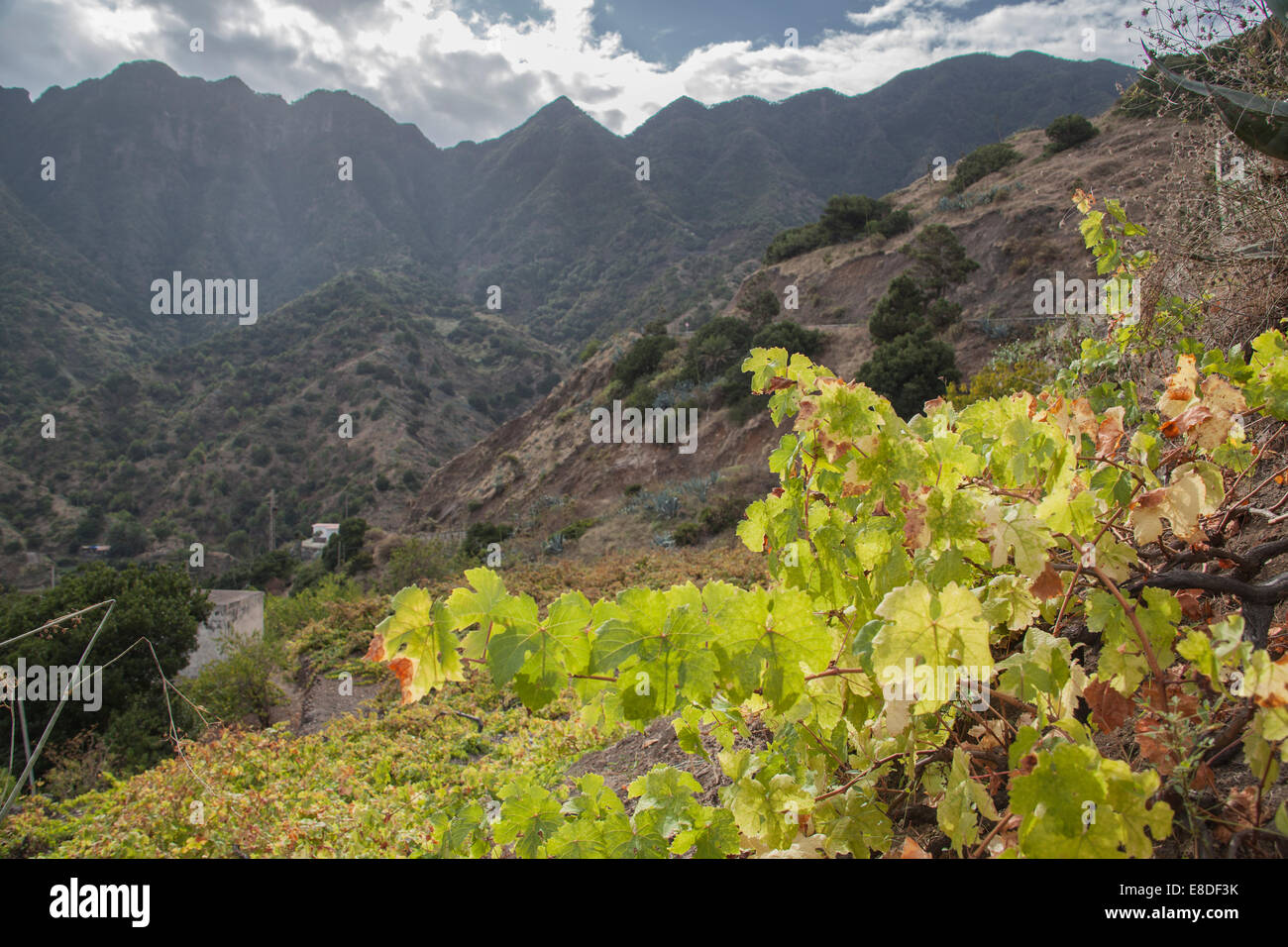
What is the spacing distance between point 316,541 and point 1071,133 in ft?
131

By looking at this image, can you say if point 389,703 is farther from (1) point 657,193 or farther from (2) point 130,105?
(2) point 130,105

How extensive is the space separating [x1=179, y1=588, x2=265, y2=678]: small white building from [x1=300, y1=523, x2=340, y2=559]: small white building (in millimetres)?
17970

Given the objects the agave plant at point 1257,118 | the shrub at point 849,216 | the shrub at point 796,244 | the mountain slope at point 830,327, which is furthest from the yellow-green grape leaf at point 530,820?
the shrub at point 796,244

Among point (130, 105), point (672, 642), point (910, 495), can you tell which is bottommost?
point (672, 642)

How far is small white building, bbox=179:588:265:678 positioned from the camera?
47.4ft

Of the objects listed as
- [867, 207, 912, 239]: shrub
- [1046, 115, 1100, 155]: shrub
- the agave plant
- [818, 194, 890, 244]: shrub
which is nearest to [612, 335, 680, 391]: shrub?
[867, 207, 912, 239]: shrub

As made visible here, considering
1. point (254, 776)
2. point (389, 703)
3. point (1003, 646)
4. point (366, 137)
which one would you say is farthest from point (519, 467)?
point (366, 137)

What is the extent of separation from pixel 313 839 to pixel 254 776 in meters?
2.43

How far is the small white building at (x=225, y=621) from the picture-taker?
47.4 feet

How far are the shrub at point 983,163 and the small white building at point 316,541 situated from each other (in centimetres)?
3363

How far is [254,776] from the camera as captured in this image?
219 inches

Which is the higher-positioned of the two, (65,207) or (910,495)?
(65,207)

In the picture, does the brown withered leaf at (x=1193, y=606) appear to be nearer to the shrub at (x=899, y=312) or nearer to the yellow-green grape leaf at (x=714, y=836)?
the yellow-green grape leaf at (x=714, y=836)

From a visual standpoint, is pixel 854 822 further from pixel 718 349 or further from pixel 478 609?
pixel 718 349
